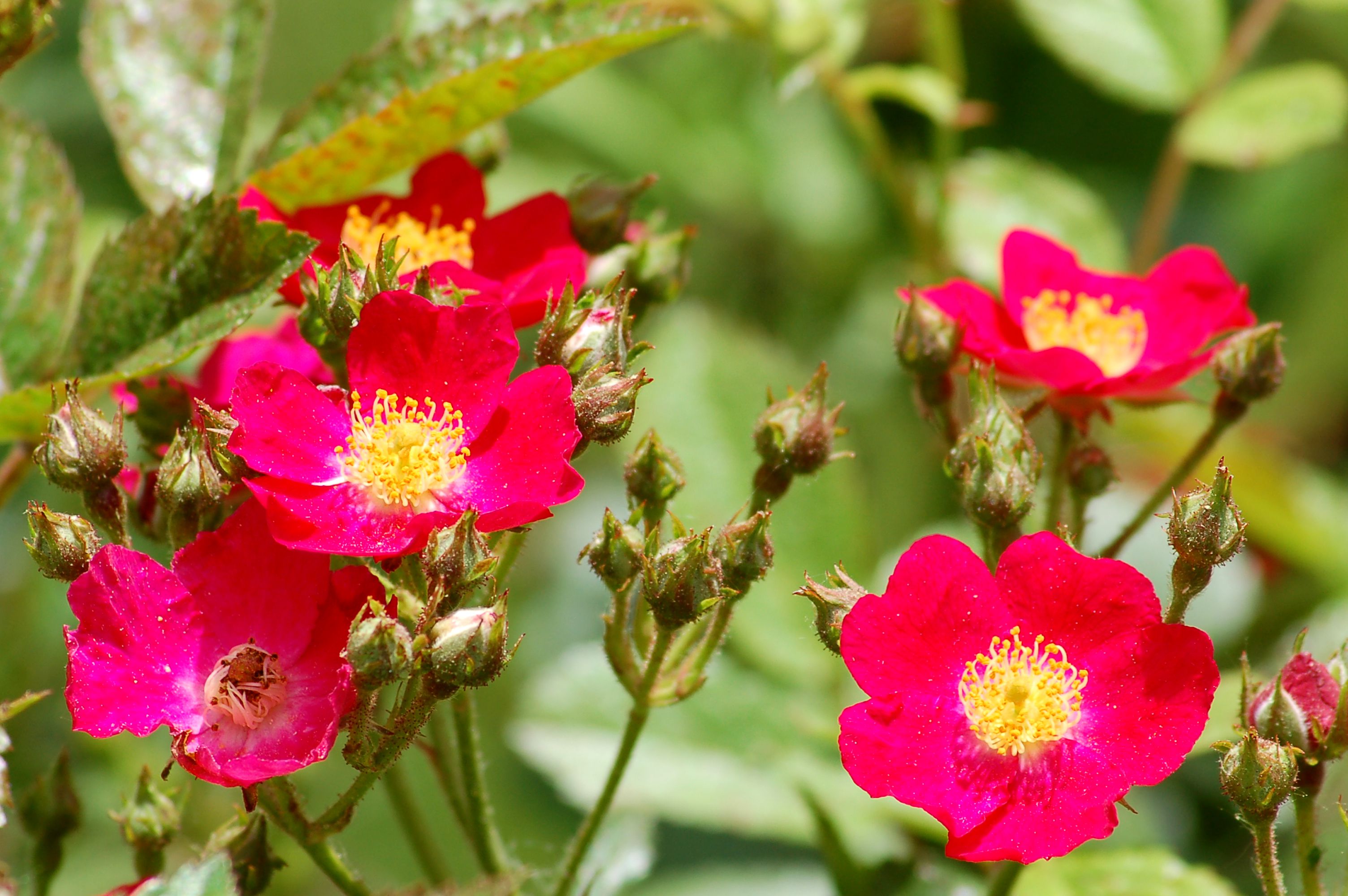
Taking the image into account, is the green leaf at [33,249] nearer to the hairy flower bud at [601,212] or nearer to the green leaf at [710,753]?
the hairy flower bud at [601,212]

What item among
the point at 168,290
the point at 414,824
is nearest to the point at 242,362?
the point at 168,290

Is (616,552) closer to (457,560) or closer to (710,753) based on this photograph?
(457,560)

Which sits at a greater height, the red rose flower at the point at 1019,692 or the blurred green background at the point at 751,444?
the red rose flower at the point at 1019,692

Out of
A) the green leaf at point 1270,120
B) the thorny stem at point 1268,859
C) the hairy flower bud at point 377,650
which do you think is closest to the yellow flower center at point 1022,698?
the thorny stem at point 1268,859

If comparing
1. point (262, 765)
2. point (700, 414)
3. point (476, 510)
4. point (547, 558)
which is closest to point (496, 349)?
point (476, 510)

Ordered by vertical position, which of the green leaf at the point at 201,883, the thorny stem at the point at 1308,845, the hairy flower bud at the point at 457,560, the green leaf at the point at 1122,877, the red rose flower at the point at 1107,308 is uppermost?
the hairy flower bud at the point at 457,560

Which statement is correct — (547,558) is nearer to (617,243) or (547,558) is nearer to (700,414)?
(700,414)
